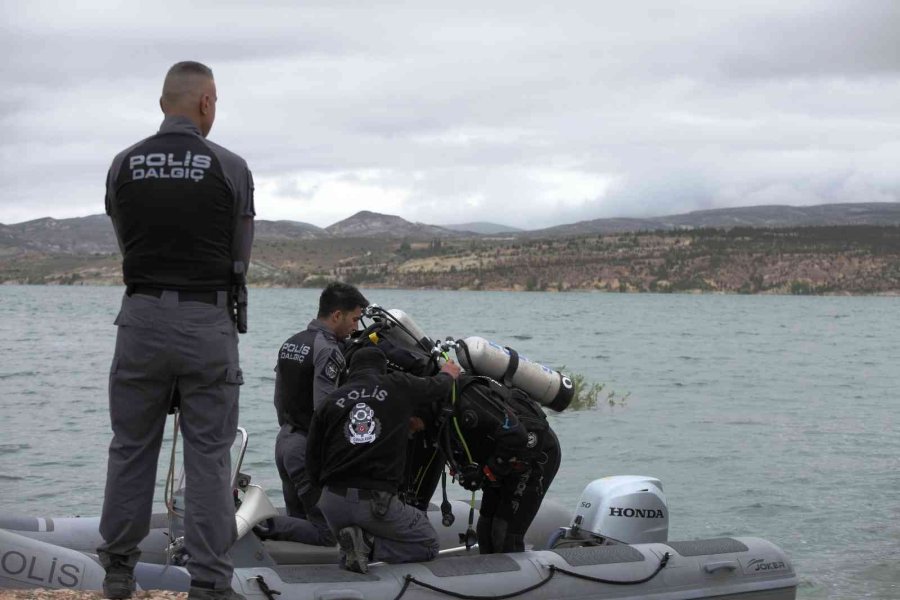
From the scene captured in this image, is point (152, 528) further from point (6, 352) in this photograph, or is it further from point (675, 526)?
point (6, 352)

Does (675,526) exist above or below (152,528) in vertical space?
below

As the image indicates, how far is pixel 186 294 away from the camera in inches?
181

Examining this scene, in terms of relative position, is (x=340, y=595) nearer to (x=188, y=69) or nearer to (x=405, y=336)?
(x=405, y=336)

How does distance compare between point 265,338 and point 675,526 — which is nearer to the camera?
point 675,526

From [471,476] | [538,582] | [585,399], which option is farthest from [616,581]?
[585,399]

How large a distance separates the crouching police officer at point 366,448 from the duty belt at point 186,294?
1312mm

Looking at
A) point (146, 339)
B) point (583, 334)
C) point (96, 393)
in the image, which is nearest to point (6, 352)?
point (96, 393)

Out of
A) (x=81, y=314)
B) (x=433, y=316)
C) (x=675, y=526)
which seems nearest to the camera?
(x=675, y=526)

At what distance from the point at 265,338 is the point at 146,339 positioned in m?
36.2

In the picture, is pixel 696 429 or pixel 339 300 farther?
pixel 696 429

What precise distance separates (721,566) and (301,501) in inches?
98.0

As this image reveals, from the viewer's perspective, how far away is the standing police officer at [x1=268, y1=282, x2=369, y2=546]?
6879 mm

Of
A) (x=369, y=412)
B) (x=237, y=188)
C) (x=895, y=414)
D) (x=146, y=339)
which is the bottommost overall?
(x=895, y=414)

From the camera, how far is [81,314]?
58.9 meters
